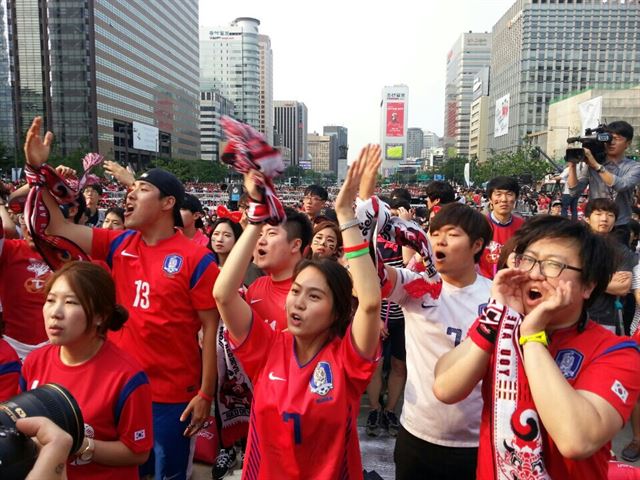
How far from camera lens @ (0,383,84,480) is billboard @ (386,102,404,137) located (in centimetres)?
15618

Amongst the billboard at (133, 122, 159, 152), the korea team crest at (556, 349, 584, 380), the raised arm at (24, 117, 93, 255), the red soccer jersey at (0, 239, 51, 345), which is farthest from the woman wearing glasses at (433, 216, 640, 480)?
the billboard at (133, 122, 159, 152)

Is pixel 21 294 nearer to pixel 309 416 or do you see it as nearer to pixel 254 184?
pixel 254 184

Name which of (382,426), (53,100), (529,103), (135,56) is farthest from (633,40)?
(382,426)

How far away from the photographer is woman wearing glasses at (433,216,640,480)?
1.44 meters

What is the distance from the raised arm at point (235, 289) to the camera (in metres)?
2.17

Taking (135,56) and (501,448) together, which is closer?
(501,448)

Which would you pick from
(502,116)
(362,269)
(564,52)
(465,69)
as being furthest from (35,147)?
(465,69)

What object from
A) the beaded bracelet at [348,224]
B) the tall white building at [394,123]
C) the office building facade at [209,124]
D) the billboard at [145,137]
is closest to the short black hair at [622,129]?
the beaded bracelet at [348,224]

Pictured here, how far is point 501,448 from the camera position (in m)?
1.62

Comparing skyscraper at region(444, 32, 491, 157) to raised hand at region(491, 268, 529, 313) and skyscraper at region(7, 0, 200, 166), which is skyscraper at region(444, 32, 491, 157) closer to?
skyscraper at region(7, 0, 200, 166)

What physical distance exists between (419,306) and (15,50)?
274ft

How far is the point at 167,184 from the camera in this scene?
309 cm

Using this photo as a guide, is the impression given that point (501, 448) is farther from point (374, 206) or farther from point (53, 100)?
point (53, 100)

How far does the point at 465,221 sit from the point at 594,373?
4.09 ft
